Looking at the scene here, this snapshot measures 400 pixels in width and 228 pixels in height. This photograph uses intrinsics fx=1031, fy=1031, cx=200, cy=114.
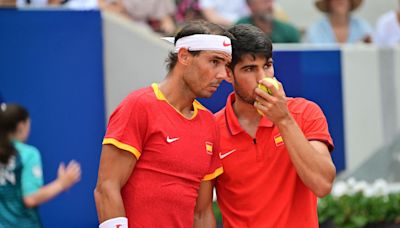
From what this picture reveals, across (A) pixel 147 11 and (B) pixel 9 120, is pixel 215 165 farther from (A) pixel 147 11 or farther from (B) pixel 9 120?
(A) pixel 147 11

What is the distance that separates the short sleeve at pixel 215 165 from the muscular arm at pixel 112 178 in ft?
1.68

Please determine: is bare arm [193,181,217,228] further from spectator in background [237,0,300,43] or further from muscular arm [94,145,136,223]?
spectator in background [237,0,300,43]

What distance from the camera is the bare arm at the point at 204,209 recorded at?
558cm

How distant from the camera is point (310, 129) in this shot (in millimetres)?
5641

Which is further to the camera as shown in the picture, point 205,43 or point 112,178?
point 205,43

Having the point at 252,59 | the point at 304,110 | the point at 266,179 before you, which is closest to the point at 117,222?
the point at 266,179

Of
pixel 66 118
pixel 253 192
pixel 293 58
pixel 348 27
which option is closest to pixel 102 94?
pixel 66 118

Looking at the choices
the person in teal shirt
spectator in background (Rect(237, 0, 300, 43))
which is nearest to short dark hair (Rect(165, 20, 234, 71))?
the person in teal shirt

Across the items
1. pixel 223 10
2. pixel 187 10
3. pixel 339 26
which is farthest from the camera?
pixel 223 10

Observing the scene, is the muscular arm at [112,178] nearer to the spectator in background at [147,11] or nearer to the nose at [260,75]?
the nose at [260,75]

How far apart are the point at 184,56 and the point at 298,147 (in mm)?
762

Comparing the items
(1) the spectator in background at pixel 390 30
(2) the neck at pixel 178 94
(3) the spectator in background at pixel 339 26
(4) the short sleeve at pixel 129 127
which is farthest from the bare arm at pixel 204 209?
(1) the spectator in background at pixel 390 30

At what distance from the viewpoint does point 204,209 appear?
5.65m

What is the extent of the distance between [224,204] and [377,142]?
5683 mm
